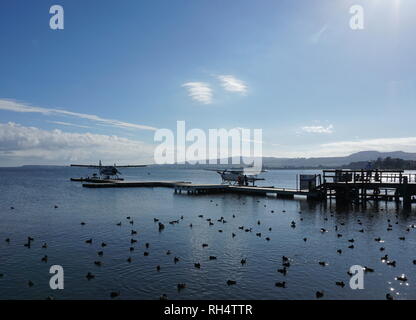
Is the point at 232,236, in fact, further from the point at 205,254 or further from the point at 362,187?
the point at 362,187

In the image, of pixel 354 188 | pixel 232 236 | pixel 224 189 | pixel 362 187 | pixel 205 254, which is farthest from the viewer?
pixel 224 189

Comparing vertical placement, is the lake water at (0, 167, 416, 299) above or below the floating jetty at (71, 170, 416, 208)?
below

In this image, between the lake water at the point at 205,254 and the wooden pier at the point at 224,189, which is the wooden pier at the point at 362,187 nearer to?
the wooden pier at the point at 224,189

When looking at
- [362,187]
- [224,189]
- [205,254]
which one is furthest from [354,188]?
[205,254]

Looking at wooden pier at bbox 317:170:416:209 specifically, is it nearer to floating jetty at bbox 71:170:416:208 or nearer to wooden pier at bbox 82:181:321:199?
floating jetty at bbox 71:170:416:208

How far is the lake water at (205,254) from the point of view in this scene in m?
18.9

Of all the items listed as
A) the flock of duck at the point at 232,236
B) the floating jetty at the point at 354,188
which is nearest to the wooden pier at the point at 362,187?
the floating jetty at the point at 354,188

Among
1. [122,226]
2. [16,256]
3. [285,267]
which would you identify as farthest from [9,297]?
[122,226]

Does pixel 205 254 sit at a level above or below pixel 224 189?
below

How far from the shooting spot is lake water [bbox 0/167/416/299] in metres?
18.9

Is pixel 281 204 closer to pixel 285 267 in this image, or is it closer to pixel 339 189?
pixel 339 189

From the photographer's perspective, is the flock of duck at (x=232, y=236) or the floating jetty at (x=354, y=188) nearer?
the flock of duck at (x=232, y=236)

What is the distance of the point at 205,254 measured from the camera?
25766mm

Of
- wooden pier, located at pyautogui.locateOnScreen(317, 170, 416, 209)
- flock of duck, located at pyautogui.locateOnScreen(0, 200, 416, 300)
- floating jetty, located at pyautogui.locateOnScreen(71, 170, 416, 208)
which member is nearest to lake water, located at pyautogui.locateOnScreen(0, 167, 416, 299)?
flock of duck, located at pyautogui.locateOnScreen(0, 200, 416, 300)
